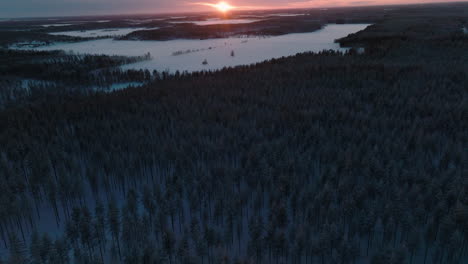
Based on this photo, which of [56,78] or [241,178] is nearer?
[241,178]

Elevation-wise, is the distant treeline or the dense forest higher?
the distant treeline

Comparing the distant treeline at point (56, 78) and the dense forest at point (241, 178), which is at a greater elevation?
the distant treeline at point (56, 78)

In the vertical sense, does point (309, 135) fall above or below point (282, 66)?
below

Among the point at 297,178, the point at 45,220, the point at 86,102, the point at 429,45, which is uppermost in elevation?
the point at 429,45

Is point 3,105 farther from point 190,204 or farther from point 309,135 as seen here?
point 309,135

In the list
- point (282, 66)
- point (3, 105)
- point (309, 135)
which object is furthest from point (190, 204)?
point (282, 66)

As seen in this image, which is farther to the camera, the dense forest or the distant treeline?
the distant treeline

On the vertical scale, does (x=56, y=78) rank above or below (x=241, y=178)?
above

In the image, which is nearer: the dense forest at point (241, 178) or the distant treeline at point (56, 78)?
the dense forest at point (241, 178)
